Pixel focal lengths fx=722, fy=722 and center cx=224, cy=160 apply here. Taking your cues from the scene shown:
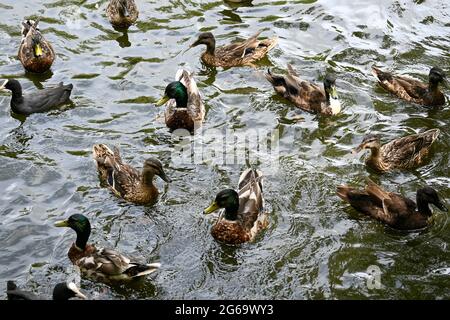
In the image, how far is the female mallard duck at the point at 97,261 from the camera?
343 inches

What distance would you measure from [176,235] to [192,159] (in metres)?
1.77

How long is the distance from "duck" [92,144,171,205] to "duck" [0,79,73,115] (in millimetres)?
2037

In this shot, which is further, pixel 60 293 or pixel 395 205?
pixel 395 205

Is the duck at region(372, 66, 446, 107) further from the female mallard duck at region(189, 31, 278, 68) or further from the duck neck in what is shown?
the duck neck

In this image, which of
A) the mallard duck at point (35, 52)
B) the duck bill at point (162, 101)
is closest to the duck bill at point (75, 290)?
the duck bill at point (162, 101)

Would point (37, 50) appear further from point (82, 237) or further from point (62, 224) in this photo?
point (82, 237)

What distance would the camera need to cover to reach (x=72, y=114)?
472 inches

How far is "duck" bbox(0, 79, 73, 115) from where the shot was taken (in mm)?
11892

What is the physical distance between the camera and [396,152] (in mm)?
10836

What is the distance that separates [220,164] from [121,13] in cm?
476

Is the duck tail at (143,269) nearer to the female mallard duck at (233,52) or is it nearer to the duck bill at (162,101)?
the duck bill at (162,101)

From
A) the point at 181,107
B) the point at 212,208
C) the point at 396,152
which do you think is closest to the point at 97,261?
the point at 212,208

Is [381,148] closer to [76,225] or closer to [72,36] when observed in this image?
[76,225]

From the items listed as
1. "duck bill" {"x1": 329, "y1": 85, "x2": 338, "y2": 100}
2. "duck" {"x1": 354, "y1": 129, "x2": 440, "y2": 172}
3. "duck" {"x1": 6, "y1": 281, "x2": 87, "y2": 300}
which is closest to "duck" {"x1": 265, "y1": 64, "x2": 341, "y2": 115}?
"duck bill" {"x1": 329, "y1": 85, "x2": 338, "y2": 100}
